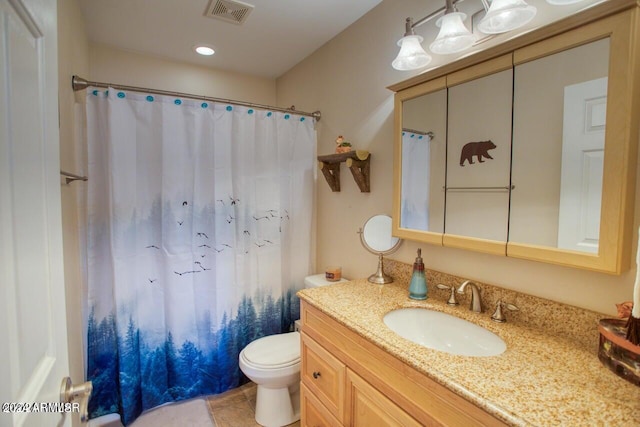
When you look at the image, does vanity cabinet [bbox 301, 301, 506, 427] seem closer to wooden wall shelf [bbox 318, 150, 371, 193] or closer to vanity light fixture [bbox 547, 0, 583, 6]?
wooden wall shelf [bbox 318, 150, 371, 193]

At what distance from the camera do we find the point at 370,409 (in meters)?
1.09

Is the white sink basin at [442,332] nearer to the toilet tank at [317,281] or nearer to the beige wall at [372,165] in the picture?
the beige wall at [372,165]

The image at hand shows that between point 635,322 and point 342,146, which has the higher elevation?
point 342,146

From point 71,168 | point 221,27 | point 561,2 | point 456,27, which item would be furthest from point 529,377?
point 221,27

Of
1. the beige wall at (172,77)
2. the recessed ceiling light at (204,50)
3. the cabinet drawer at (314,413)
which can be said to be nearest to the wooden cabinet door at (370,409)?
the cabinet drawer at (314,413)

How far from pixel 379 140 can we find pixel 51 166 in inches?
59.5

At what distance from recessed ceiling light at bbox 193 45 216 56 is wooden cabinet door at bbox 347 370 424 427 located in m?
2.40

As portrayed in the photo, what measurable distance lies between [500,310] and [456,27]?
114cm

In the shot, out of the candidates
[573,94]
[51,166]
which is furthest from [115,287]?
[573,94]

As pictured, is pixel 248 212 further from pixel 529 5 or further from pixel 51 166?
pixel 529 5

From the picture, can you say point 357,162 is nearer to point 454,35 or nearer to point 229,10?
point 454,35

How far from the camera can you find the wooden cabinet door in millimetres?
980

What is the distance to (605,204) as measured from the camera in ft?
2.97

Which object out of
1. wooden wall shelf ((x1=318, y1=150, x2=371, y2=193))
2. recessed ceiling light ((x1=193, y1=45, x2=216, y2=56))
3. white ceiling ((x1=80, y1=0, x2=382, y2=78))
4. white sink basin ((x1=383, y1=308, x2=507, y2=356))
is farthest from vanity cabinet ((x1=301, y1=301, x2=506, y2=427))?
recessed ceiling light ((x1=193, y1=45, x2=216, y2=56))
